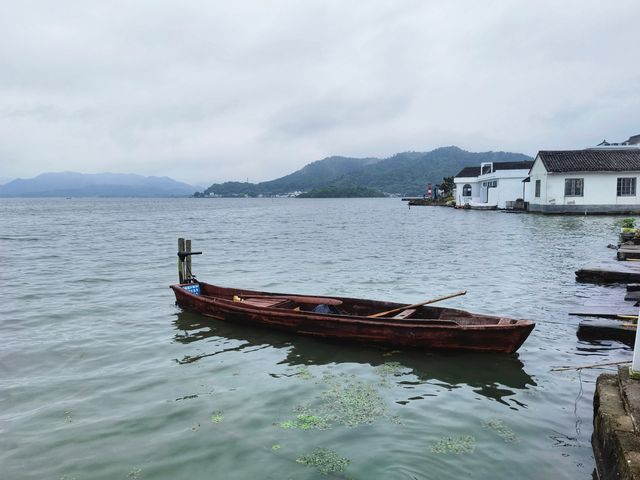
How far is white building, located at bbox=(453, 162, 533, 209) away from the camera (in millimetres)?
62094

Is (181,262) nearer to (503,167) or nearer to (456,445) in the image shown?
(456,445)

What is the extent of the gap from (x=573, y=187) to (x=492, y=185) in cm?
2038

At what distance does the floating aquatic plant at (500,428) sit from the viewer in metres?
6.79

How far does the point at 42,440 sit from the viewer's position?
706cm

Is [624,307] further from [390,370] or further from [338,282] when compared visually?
[338,282]

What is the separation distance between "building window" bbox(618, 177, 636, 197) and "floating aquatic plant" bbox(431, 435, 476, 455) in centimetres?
4742

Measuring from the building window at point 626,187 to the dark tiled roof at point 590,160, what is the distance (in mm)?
1258

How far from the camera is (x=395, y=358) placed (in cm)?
1001

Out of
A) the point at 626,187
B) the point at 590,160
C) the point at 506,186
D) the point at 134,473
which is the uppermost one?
the point at 590,160

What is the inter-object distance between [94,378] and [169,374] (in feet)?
4.69

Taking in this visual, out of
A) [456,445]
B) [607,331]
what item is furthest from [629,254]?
[456,445]

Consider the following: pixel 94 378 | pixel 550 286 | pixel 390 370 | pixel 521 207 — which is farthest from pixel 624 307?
pixel 521 207

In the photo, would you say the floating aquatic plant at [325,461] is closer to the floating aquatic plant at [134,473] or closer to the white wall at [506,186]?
the floating aquatic plant at [134,473]

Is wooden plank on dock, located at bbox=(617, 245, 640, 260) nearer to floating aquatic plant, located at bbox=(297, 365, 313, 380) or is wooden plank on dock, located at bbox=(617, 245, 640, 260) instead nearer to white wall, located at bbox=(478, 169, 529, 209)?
floating aquatic plant, located at bbox=(297, 365, 313, 380)
